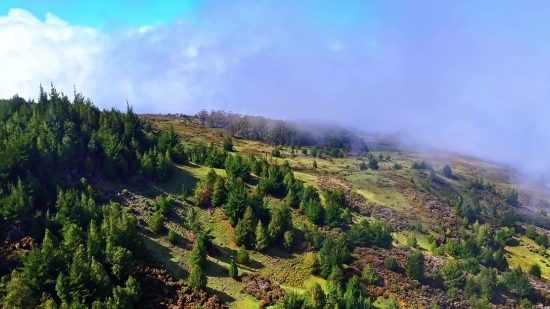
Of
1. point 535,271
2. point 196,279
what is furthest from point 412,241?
point 196,279

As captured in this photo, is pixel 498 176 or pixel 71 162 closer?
pixel 71 162

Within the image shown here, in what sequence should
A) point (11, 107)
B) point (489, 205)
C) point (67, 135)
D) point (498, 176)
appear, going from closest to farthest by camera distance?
point (67, 135) < point (11, 107) < point (489, 205) < point (498, 176)

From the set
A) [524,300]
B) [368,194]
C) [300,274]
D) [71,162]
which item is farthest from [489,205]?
[71,162]

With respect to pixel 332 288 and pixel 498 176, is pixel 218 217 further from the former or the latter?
pixel 498 176

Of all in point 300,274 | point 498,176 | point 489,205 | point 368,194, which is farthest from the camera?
point 498,176

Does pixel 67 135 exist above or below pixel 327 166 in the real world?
above

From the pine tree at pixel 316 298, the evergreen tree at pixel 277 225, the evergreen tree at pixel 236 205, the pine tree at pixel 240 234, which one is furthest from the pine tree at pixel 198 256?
the pine tree at pixel 316 298

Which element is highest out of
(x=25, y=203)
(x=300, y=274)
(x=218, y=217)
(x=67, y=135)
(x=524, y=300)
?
(x=67, y=135)

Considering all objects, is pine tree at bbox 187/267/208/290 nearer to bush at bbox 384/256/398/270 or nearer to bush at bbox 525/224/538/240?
bush at bbox 384/256/398/270
